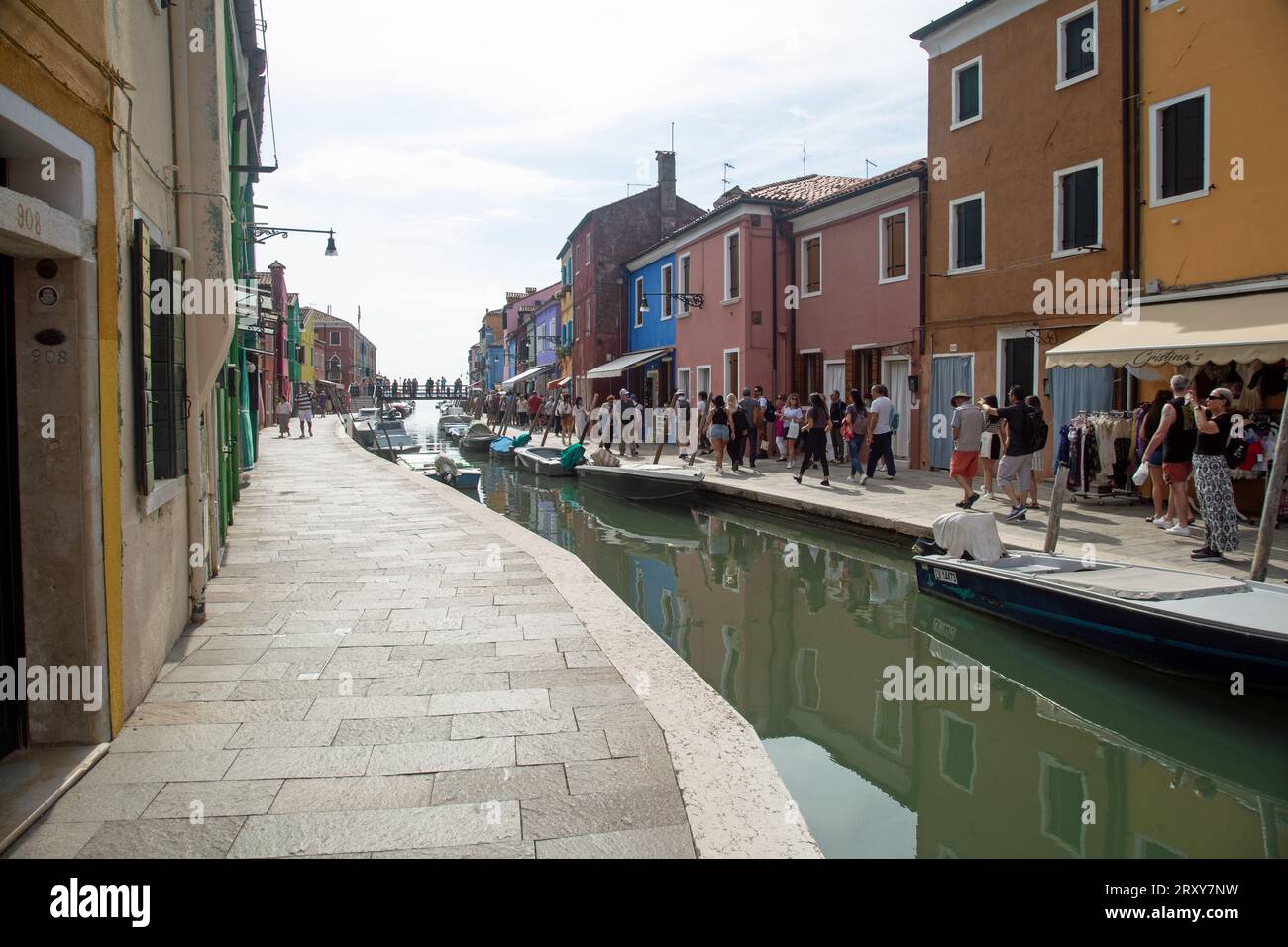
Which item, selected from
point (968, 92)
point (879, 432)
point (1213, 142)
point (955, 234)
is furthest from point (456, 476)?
point (1213, 142)

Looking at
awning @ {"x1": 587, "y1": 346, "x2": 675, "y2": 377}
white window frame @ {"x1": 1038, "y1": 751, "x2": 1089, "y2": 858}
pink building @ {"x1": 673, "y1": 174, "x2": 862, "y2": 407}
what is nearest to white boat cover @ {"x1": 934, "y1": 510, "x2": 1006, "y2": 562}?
white window frame @ {"x1": 1038, "y1": 751, "x2": 1089, "y2": 858}

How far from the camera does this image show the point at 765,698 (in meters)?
6.43

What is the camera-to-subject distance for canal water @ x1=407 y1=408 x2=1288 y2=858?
443 cm

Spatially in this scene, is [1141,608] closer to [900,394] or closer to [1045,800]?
[1045,800]

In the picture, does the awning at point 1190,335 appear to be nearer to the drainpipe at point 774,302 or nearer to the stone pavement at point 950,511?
the stone pavement at point 950,511

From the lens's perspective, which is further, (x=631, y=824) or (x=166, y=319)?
(x=166, y=319)

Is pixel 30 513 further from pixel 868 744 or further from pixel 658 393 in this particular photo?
pixel 658 393

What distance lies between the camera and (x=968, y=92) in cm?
1570

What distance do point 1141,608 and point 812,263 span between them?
15571 millimetres

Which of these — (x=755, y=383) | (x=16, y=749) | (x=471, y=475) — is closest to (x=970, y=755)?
(x=16, y=749)

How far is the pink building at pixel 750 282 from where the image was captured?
2134 centimetres

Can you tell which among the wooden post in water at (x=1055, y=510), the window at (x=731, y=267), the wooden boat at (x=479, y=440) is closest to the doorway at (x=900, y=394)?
the window at (x=731, y=267)
